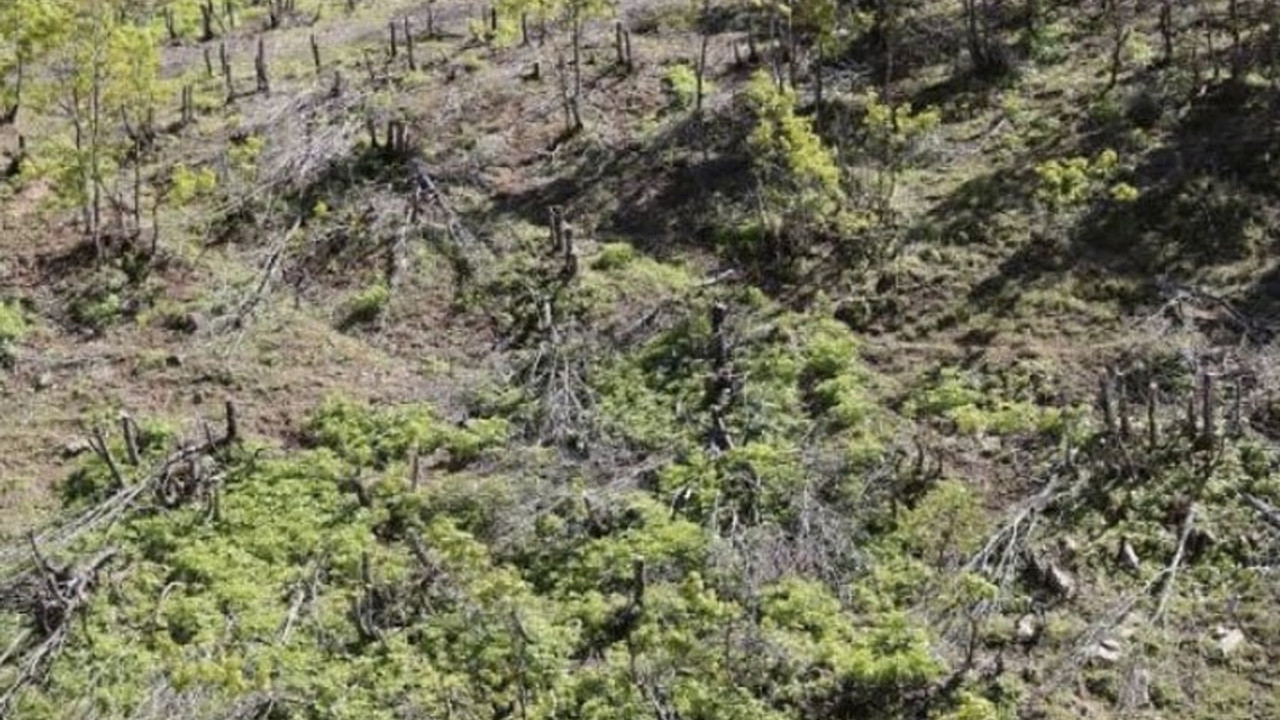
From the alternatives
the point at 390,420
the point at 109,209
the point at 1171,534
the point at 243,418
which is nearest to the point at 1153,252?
the point at 1171,534

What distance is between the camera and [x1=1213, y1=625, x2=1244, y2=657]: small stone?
401 inches

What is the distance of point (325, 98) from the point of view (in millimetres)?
19281

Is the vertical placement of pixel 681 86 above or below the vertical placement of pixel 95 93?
below

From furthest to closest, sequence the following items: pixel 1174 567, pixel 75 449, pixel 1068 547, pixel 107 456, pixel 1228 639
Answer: pixel 75 449 → pixel 107 456 → pixel 1068 547 → pixel 1174 567 → pixel 1228 639

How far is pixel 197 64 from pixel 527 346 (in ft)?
32.9

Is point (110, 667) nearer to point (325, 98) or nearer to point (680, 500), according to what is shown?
point (680, 500)

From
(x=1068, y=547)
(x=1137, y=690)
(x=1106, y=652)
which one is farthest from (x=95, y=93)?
(x=1137, y=690)

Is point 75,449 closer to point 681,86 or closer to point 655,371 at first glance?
point 655,371

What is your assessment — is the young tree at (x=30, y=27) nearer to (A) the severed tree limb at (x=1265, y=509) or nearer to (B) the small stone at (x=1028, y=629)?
(B) the small stone at (x=1028, y=629)

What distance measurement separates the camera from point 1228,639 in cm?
1024

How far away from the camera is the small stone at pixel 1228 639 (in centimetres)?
1018

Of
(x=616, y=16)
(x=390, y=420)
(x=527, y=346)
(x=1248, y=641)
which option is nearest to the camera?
(x=1248, y=641)

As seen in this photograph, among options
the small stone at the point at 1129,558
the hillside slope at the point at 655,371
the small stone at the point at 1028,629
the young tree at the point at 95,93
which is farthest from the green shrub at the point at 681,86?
the small stone at the point at 1028,629

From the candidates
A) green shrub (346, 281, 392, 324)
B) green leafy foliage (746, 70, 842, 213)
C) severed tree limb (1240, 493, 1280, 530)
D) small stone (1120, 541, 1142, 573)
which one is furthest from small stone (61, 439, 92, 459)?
severed tree limb (1240, 493, 1280, 530)
